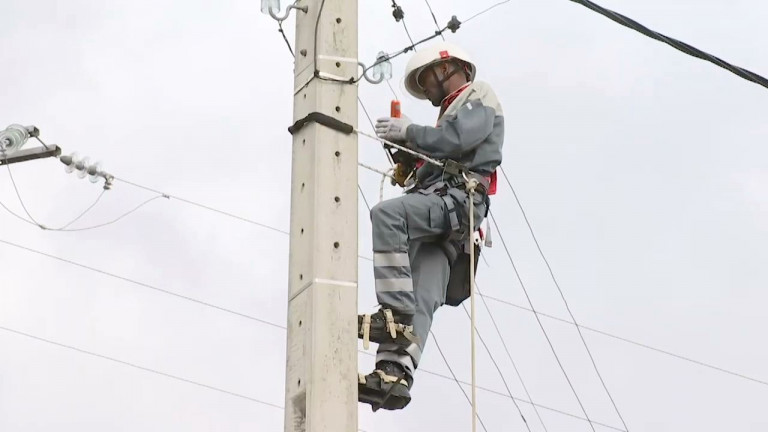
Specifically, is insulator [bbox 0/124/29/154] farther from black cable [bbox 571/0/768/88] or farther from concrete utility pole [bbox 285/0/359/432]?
black cable [bbox 571/0/768/88]

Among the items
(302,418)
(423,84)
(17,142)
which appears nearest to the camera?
Answer: (302,418)

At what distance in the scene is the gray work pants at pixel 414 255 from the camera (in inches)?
206

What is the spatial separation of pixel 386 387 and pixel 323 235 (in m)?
0.69

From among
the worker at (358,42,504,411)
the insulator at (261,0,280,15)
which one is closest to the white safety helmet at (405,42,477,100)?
the worker at (358,42,504,411)

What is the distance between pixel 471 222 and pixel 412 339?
0.60 m

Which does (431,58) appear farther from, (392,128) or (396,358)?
(396,358)

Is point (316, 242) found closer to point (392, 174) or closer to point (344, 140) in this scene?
point (344, 140)

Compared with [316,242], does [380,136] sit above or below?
above

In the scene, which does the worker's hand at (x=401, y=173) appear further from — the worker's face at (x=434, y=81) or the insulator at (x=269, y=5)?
the insulator at (x=269, y=5)

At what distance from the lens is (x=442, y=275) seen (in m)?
5.69

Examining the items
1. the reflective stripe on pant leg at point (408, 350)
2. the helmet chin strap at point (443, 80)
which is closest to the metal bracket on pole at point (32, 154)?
the helmet chin strap at point (443, 80)

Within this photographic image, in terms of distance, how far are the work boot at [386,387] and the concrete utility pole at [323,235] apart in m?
0.37

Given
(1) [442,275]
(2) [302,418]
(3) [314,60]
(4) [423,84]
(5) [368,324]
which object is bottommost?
(2) [302,418]

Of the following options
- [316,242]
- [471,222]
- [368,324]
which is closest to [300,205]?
[316,242]
